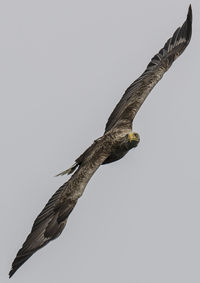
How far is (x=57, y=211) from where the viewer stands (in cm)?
2077

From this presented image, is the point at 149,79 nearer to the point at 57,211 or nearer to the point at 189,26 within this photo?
the point at 189,26

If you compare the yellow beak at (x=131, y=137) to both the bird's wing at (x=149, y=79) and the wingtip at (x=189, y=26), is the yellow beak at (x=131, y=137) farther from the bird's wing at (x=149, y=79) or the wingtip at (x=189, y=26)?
the wingtip at (x=189, y=26)

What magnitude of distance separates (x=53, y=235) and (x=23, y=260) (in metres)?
0.92

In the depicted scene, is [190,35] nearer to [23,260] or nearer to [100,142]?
[100,142]

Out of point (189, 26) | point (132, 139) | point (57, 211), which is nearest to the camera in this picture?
point (57, 211)

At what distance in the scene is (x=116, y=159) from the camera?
73.7ft

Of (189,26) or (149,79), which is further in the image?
(189,26)

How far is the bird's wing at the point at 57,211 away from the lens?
2011cm

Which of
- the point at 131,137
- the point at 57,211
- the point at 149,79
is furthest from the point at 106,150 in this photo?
the point at 149,79

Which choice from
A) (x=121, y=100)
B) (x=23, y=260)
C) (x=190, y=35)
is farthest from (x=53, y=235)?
(x=190, y=35)

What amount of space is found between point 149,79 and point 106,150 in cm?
281

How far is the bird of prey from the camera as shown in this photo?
66.9 feet

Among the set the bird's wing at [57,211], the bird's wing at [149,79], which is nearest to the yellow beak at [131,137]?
the bird's wing at [57,211]

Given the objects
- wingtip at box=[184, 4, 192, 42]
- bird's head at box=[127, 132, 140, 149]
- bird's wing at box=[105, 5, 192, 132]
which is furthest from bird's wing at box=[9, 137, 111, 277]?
wingtip at box=[184, 4, 192, 42]
